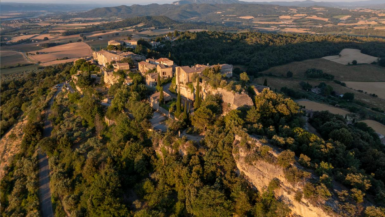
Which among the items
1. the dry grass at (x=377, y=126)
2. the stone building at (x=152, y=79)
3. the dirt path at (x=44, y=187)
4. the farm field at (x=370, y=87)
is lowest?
the dirt path at (x=44, y=187)

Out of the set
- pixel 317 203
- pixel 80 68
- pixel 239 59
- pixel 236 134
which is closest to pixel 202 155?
pixel 236 134

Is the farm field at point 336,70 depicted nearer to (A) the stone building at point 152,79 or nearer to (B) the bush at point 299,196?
(A) the stone building at point 152,79

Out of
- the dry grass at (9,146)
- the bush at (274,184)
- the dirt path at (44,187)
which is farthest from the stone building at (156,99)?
the dry grass at (9,146)

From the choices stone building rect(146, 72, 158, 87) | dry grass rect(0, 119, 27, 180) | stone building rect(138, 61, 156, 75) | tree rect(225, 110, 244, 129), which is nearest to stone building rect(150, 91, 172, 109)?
stone building rect(146, 72, 158, 87)

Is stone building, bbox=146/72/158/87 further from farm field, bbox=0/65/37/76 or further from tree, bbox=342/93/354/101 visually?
farm field, bbox=0/65/37/76

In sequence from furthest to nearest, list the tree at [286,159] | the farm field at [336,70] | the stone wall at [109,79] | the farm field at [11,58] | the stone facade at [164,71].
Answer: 1. the farm field at [11,58]
2. the farm field at [336,70]
3. the stone wall at [109,79]
4. the stone facade at [164,71]
5. the tree at [286,159]

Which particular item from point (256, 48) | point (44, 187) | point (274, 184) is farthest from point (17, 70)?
point (274, 184)
